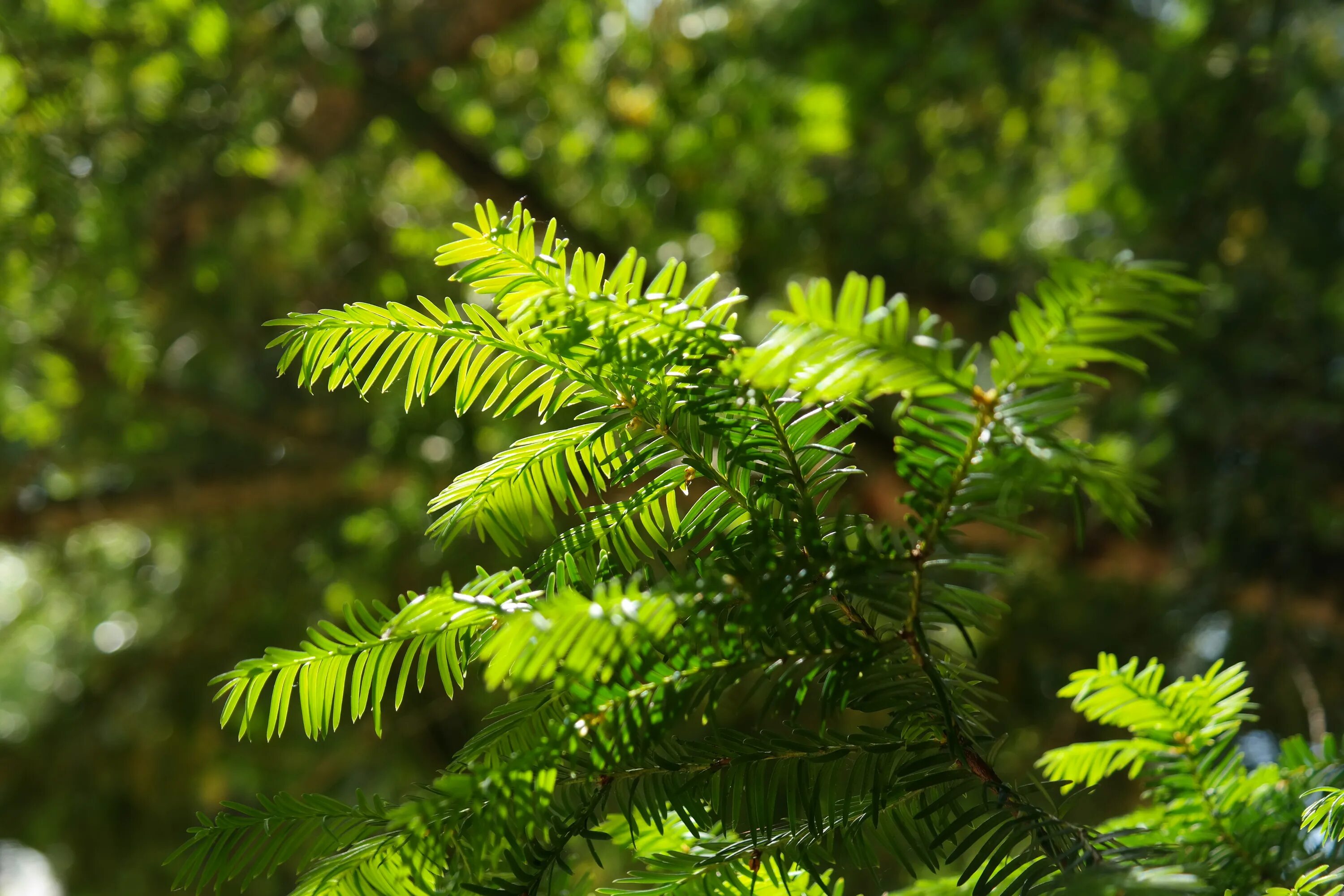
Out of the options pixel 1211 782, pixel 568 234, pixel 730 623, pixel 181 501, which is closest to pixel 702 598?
pixel 730 623

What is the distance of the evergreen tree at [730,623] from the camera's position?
20.6 inches

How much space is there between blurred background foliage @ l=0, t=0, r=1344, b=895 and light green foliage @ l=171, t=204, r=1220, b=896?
1415mm

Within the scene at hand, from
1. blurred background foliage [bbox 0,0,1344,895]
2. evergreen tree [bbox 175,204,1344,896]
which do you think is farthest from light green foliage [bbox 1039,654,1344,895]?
blurred background foliage [bbox 0,0,1344,895]

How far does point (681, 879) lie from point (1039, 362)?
0.41 metres

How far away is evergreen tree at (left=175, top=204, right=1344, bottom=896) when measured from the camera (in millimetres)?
523

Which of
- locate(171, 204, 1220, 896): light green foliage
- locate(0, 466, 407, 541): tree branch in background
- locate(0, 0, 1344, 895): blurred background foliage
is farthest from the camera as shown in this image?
locate(0, 466, 407, 541): tree branch in background

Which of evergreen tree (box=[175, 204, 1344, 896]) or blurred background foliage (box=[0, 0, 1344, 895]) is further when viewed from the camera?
blurred background foliage (box=[0, 0, 1344, 895])

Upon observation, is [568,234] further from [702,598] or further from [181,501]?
[181,501]

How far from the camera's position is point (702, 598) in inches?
21.3

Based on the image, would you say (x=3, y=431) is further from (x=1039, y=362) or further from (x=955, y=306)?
(x=1039, y=362)

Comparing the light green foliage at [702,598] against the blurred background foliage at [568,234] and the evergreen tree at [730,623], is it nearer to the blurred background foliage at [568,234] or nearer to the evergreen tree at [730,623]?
the evergreen tree at [730,623]

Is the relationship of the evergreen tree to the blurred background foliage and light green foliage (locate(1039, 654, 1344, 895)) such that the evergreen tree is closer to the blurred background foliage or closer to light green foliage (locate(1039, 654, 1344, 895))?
light green foliage (locate(1039, 654, 1344, 895))

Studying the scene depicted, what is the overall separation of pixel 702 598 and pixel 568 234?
1.46m

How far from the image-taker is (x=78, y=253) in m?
2.57
